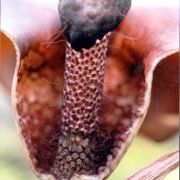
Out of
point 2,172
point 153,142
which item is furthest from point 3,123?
point 153,142

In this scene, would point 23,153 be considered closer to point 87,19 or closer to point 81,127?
point 81,127

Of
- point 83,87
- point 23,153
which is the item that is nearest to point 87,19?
point 83,87

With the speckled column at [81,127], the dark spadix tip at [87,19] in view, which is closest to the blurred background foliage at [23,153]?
the speckled column at [81,127]

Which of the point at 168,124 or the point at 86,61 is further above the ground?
the point at 86,61

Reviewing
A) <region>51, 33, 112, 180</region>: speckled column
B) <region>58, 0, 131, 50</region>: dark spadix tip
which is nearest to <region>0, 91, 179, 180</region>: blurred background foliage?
<region>51, 33, 112, 180</region>: speckled column

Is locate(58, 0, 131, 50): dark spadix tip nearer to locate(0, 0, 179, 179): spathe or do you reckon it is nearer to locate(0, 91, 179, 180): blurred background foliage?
locate(0, 0, 179, 179): spathe

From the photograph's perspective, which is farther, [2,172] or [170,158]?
[2,172]

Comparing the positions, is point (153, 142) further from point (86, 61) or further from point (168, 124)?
point (86, 61)
